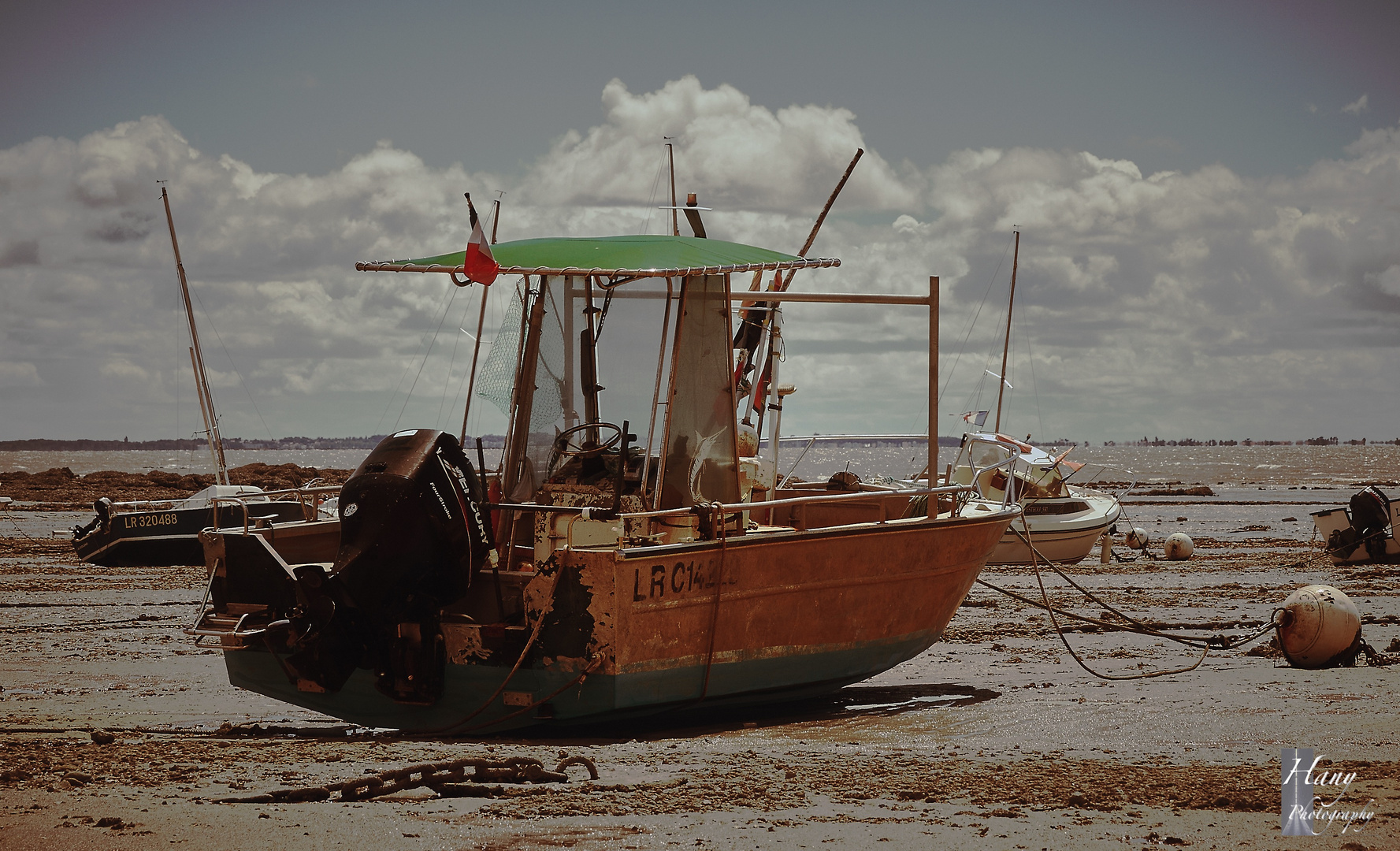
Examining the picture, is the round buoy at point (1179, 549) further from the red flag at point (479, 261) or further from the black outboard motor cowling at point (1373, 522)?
the red flag at point (479, 261)

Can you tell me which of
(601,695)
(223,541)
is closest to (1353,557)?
(601,695)

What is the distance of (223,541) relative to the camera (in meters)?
8.09

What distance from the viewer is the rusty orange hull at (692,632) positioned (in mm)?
7324

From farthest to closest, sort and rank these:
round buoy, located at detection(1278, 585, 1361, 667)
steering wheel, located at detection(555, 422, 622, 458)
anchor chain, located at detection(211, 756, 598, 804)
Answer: round buoy, located at detection(1278, 585, 1361, 667), steering wheel, located at detection(555, 422, 622, 458), anchor chain, located at detection(211, 756, 598, 804)

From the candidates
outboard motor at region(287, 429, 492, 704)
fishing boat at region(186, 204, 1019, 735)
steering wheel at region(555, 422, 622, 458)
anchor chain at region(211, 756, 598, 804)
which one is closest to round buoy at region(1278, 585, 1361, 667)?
fishing boat at region(186, 204, 1019, 735)

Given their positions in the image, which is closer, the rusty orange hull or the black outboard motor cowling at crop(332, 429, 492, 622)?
the black outboard motor cowling at crop(332, 429, 492, 622)

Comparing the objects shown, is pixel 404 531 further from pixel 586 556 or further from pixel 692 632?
pixel 692 632

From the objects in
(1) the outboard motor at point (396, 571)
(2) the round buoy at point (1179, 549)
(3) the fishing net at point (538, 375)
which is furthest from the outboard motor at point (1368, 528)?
(1) the outboard motor at point (396, 571)

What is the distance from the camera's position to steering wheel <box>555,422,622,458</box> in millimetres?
8492

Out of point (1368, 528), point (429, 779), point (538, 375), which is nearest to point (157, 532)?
point (538, 375)

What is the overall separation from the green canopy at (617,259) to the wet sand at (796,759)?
9.62 feet

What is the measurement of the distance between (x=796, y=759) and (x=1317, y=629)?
18.1ft

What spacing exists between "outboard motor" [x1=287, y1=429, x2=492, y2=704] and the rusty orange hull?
0.89 feet

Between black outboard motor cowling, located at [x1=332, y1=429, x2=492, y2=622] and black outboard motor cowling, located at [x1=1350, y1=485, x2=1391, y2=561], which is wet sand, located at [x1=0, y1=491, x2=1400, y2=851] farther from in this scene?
black outboard motor cowling, located at [x1=1350, y1=485, x2=1391, y2=561]
